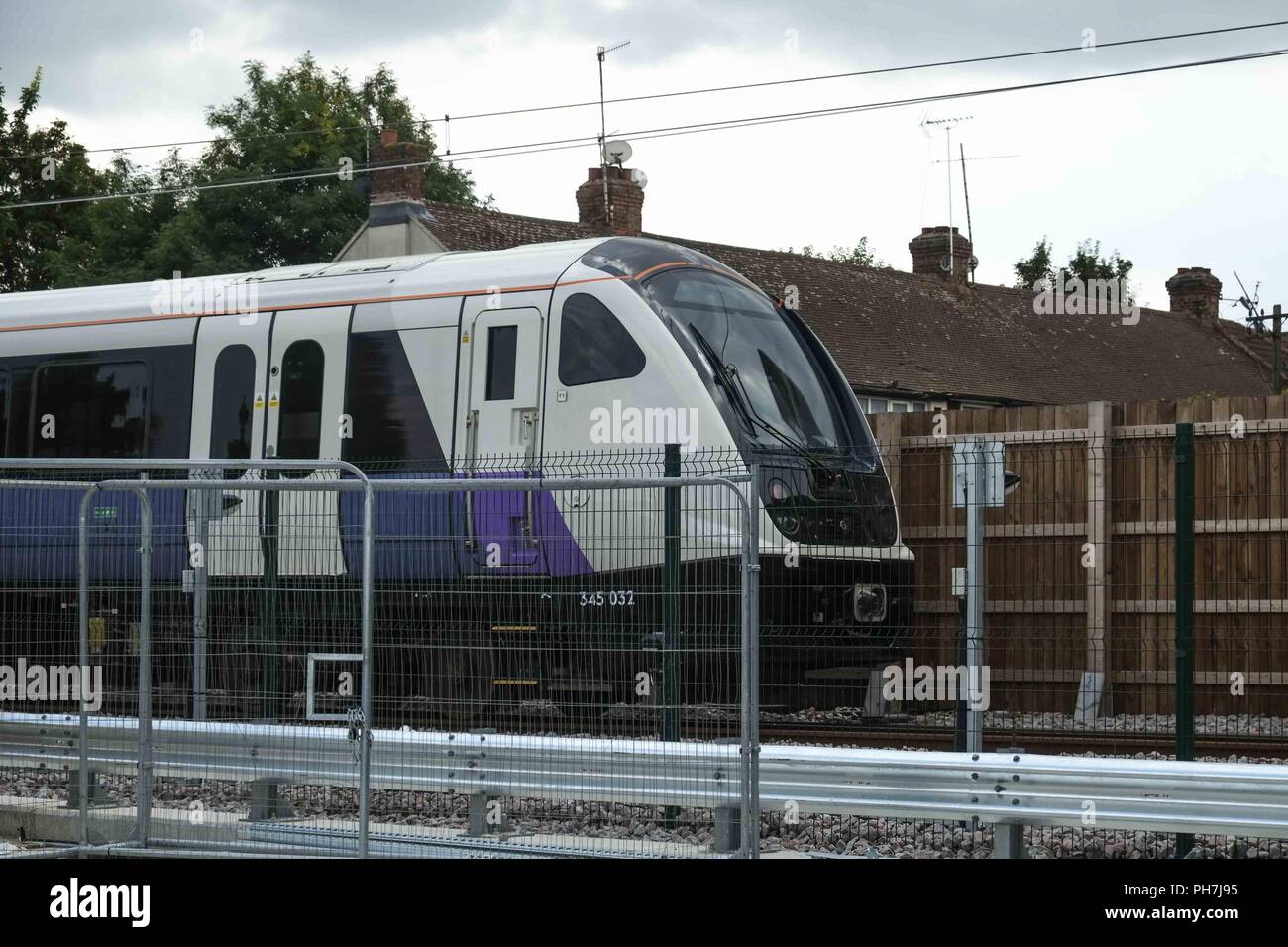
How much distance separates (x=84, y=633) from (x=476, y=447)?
4539 mm

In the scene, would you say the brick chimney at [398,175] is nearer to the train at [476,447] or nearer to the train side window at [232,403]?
the train at [476,447]

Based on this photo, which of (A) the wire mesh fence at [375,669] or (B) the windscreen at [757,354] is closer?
(A) the wire mesh fence at [375,669]

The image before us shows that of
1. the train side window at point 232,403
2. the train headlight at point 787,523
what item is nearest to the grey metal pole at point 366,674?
the train headlight at point 787,523

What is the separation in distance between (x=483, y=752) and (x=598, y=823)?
0.93 metres

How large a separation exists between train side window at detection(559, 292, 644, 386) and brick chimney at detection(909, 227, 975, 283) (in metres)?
33.2

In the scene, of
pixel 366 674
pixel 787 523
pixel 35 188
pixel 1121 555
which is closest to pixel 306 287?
pixel 787 523

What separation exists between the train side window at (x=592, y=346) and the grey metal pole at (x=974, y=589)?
3364 mm

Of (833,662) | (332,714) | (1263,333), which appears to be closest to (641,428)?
(833,662)

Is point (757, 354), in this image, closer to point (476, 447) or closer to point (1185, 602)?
point (476, 447)

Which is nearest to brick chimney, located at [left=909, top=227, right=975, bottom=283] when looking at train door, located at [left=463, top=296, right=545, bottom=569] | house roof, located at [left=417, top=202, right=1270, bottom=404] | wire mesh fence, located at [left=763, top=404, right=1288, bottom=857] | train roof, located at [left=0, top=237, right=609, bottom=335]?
house roof, located at [left=417, top=202, right=1270, bottom=404]

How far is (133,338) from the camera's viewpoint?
14430 mm

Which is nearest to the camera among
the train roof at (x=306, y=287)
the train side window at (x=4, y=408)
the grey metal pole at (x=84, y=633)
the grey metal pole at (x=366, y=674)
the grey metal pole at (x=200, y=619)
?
the grey metal pole at (x=366, y=674)

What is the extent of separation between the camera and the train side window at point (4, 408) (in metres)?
15.2

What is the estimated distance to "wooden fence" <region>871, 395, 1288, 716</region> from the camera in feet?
42.8
